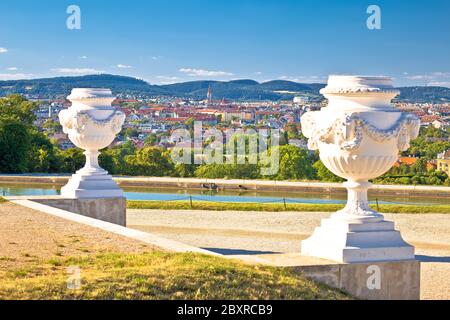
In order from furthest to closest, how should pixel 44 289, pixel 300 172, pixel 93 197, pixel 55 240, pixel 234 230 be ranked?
pixel 300 172 → pixel 234 230 → pixel 93 197 → pixel 55 240 → pixel 44 289

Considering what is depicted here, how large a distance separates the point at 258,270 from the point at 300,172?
104 ft

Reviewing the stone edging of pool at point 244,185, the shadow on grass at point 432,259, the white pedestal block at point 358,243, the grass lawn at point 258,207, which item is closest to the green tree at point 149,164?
the stone edging of pool at point 244,185

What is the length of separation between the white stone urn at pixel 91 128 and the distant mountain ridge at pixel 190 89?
166ft

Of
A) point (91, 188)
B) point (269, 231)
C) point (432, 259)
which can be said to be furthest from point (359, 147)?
point (269, 231)

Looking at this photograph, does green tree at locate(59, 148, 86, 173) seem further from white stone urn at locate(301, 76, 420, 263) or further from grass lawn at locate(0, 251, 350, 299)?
grass lawn at locate(0, 251, 350, 299)

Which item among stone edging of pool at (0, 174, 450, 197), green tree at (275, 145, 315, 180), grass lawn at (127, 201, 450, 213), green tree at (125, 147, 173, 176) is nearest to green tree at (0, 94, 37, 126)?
green tree at (125, 147, 173, 176)

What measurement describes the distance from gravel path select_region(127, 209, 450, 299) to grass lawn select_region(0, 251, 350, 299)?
9.06ft

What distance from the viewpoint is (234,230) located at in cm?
1490

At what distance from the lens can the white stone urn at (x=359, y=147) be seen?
780cm

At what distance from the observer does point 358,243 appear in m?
7.94

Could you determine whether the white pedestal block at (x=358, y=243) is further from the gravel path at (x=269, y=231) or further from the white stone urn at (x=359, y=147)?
the gravel path at (x=269, y=231)

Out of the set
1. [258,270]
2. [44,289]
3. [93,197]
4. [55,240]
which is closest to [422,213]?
[93,197]
